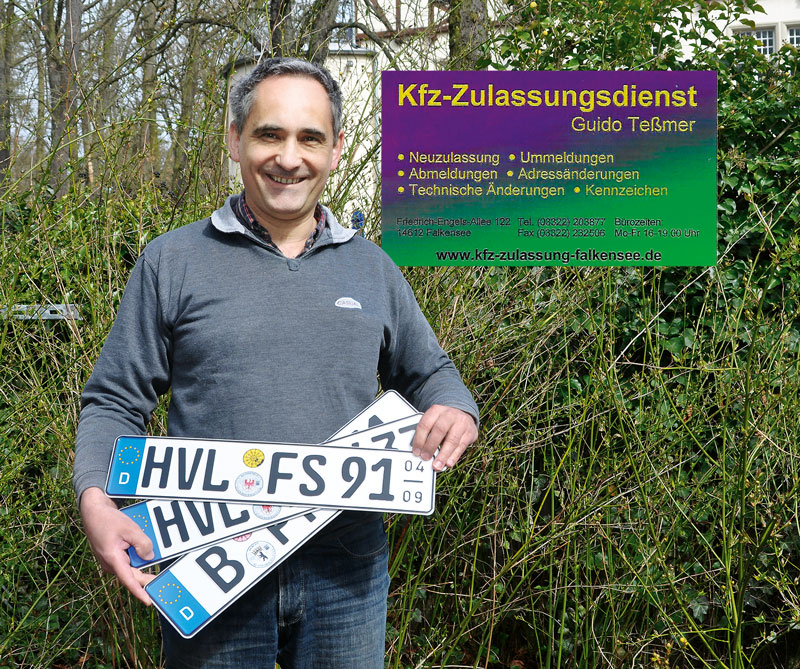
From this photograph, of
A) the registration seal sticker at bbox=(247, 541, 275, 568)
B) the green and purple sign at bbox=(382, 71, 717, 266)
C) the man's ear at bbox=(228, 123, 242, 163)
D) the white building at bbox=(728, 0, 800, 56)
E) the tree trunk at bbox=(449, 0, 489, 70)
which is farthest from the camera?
the white building at bbox=(728, 0, 800, 56)

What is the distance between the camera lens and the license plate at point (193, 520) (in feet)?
5.02

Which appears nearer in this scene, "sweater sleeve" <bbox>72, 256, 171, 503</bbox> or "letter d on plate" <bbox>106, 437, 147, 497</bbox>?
"letter d on plate" <bbox>106, 437, 147, 497</bbox>

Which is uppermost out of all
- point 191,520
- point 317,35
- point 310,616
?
point 317,35

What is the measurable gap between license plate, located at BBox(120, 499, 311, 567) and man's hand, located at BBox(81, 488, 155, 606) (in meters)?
0.04

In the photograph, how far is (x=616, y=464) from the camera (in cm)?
279

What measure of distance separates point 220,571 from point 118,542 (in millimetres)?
191

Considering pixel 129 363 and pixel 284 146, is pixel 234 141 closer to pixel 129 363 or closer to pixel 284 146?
pixel 284 146

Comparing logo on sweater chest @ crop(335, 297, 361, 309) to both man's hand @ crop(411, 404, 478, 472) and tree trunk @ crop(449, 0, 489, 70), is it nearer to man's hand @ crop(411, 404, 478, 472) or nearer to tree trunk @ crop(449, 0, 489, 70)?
man's hand @ crop(411, 404, 478, 472)

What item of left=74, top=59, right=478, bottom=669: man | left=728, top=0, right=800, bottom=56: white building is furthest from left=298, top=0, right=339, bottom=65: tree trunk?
left=728, top=0, right=800, bottom=56: white building

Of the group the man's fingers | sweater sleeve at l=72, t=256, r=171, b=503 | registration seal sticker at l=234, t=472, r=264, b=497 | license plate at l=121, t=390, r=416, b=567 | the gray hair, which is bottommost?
the man's fingers

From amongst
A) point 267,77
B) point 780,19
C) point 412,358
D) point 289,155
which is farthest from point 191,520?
point 780,19

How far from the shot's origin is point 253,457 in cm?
158

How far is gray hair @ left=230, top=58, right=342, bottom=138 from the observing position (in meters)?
1.72

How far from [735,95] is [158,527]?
3261mm
